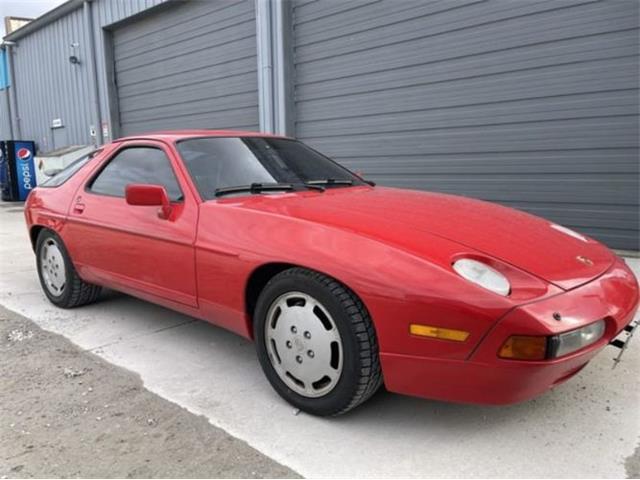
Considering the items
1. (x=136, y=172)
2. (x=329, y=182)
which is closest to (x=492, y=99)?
(x=329, y=182)

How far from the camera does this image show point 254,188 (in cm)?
295

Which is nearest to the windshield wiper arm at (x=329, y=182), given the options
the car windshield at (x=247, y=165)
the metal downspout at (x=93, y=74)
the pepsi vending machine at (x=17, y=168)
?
the car windshield at (x=247, y=165)

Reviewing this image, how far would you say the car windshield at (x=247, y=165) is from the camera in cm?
299

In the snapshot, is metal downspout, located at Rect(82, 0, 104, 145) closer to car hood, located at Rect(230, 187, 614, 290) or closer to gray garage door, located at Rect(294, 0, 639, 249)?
gray garage door, located at Rect(294, 0, 639, 249)

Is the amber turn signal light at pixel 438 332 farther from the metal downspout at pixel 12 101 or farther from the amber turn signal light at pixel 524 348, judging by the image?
the metal downspout at pixel 12 101

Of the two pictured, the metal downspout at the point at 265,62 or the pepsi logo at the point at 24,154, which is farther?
the pepsi logo at the point at 24,154

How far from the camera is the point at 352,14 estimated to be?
7117mm

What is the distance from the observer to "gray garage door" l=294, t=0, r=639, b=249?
519 cm

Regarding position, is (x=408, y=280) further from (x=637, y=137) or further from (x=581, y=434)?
(x=637, y=137)

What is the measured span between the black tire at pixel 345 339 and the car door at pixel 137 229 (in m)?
0.77

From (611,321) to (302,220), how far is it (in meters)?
1.35

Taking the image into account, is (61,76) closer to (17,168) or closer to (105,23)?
(17,168)

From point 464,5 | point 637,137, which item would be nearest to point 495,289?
point 637,137

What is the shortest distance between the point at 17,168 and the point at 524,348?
14342mm
